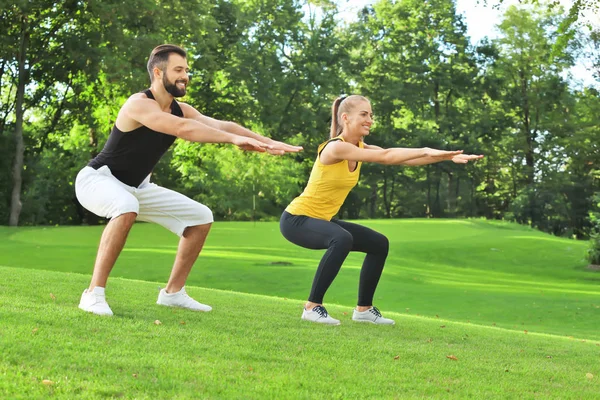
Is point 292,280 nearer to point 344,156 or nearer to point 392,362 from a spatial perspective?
point 344,156

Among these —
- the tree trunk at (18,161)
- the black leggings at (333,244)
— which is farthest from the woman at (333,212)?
the tree trunk at (18,161)

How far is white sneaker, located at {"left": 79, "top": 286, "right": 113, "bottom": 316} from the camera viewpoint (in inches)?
227

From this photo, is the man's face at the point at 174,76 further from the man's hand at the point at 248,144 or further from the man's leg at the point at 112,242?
the man's leg at the point at 112,242

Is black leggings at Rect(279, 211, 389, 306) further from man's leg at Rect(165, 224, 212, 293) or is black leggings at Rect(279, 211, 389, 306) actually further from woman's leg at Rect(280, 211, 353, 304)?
man's leg at Rect(165, 224, 212, 293)

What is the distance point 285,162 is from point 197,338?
148ft

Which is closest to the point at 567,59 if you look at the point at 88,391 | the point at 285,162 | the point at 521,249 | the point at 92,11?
the point at 285,162

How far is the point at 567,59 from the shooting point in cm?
5847

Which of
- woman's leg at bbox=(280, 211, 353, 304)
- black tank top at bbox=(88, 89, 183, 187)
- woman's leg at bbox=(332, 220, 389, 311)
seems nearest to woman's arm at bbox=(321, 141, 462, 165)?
woman's leg at bbox=(280, 211, 353, 304)

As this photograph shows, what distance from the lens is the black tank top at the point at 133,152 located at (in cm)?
620

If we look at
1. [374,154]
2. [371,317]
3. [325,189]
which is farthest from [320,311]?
[374,154]

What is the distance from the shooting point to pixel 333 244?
22.6ft

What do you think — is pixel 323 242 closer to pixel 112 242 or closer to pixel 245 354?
pixel 112 242

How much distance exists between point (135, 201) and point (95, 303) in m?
0.89

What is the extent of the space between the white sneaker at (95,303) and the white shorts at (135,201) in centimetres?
62
